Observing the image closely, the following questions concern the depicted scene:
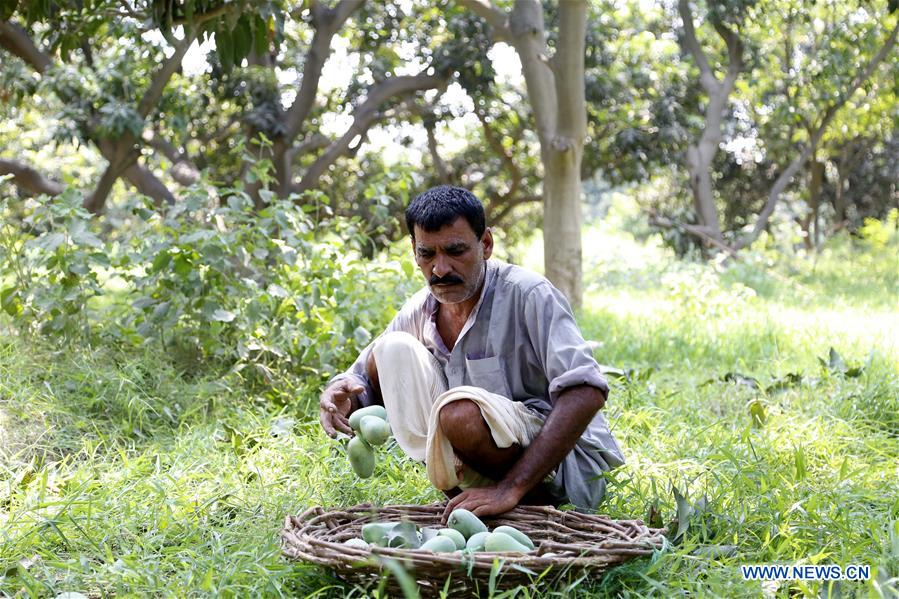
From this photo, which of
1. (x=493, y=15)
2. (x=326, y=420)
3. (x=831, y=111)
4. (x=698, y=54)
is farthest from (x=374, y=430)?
(x=831, y=111)

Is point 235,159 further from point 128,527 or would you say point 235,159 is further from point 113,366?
point 128,527

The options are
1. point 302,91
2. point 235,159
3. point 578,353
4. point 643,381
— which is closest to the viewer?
point 578,353

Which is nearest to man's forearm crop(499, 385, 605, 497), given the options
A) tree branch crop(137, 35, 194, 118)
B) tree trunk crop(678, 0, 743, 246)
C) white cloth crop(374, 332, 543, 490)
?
white cloth crop(374, 332, 543, 490)

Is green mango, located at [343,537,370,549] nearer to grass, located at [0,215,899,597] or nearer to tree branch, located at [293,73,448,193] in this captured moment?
grass, located at [0,215,899,597]

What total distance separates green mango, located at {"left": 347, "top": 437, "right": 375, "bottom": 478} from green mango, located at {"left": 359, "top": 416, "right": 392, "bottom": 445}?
0.13 ft

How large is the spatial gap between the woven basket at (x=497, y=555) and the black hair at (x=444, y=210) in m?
0.89

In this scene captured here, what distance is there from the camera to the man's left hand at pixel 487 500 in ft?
9.01

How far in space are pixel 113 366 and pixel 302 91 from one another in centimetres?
540

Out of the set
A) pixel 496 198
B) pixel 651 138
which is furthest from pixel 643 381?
pixel 496 198

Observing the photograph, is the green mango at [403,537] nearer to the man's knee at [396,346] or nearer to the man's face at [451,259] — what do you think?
the man's knee at [396,346]

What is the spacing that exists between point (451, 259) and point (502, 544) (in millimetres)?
967

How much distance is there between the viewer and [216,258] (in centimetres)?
484

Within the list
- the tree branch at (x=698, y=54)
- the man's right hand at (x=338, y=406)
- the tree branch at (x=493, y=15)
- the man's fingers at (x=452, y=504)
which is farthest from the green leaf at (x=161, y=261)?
the tree branch at (x=698, y=54)

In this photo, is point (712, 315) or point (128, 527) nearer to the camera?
point (128, 527)
